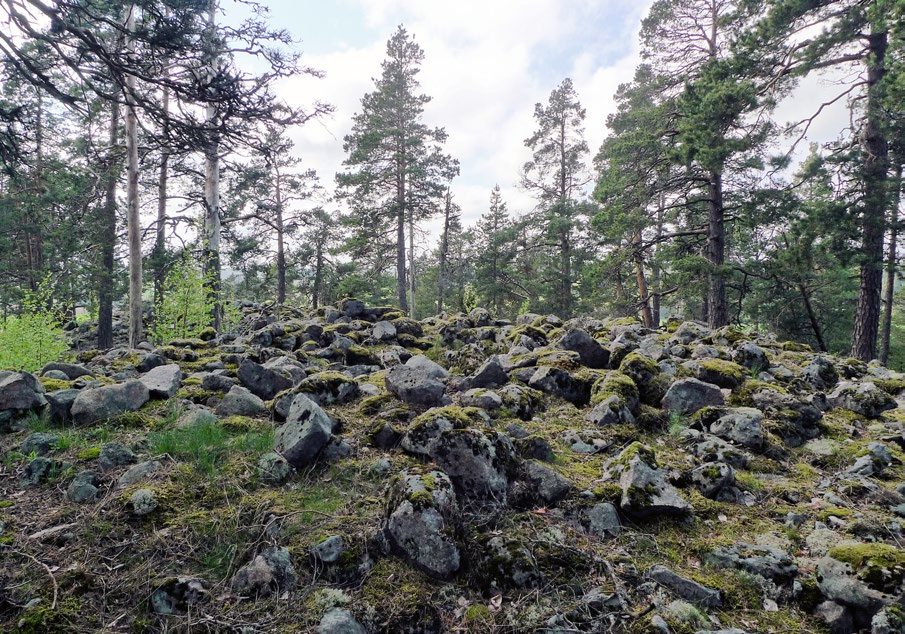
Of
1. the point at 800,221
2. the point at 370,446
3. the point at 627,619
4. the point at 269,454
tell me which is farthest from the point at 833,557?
the point at 800,221

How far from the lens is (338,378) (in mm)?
5164

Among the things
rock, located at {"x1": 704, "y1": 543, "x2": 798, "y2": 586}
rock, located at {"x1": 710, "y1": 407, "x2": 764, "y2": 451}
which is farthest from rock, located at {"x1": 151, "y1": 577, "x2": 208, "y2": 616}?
rock, located at {"x1": 710, "y1": 407, "x2": 764, "y2": 451}

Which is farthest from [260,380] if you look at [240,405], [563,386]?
[563,386]

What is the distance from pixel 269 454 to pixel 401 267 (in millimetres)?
18625

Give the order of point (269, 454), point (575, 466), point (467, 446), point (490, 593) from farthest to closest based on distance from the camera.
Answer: point (575, 466)
point (269, 454)
point (467, 446)
point (490, 593)

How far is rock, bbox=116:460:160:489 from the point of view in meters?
3.07

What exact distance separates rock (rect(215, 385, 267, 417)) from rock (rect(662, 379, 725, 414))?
4563 millimetres

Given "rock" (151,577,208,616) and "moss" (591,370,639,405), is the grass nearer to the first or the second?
"rock" (151,577,208,616)

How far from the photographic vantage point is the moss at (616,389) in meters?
5.04

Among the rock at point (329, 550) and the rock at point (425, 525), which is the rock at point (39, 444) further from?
the rock at point (425, 525)

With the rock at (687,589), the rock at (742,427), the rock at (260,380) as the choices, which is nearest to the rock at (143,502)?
the rock at (260,380)

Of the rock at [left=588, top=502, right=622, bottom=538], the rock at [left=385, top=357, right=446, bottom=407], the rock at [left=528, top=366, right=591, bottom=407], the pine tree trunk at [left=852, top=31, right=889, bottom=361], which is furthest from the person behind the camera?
the pine tree trunk at [left=852, top=31, right=889, bottom=361]

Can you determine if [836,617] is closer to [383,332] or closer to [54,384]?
[54,384]

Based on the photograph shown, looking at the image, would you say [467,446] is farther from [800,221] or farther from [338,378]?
[800,221]
